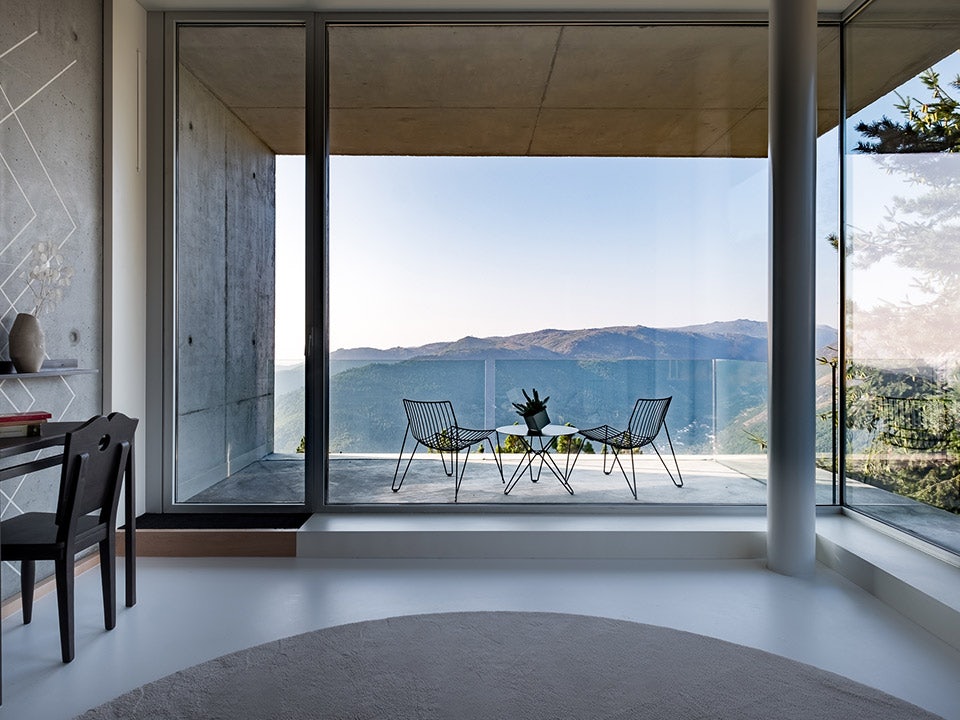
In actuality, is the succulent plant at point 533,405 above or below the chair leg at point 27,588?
above

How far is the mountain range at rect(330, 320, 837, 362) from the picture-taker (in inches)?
161

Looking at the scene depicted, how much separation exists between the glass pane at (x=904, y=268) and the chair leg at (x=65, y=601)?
12.7ft

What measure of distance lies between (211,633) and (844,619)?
8.84 feet

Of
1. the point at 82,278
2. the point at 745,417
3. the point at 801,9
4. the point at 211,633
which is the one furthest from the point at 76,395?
the point at 801,9

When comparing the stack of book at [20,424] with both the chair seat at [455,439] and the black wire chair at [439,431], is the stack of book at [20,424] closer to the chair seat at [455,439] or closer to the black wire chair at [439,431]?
the black wire chair at [439,431]

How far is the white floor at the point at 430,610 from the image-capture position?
237 cm

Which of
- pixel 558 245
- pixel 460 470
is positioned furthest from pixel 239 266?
pixel 558 245

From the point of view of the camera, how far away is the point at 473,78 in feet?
13.8

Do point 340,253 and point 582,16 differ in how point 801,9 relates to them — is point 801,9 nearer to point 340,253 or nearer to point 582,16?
point 582,16

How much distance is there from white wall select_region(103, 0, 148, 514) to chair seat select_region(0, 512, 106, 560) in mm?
1213

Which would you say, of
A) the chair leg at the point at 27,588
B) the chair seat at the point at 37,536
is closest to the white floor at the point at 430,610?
the chair leg at the point at 27,588

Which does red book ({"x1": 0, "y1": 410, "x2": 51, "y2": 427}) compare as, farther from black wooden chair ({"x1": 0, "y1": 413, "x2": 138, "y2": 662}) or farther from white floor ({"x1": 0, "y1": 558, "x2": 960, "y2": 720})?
white floor ({"x1": 0, "y1": 558, "x2": 960, "y2": 720})

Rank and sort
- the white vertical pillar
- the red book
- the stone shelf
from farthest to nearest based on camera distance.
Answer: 1. the white vertical pillar
2. the stone shelf
3. the red book

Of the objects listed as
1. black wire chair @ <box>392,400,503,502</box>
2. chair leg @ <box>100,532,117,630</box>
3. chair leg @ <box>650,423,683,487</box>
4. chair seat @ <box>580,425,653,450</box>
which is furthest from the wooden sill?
chair leg @ <box>650,423,683,487</box>
